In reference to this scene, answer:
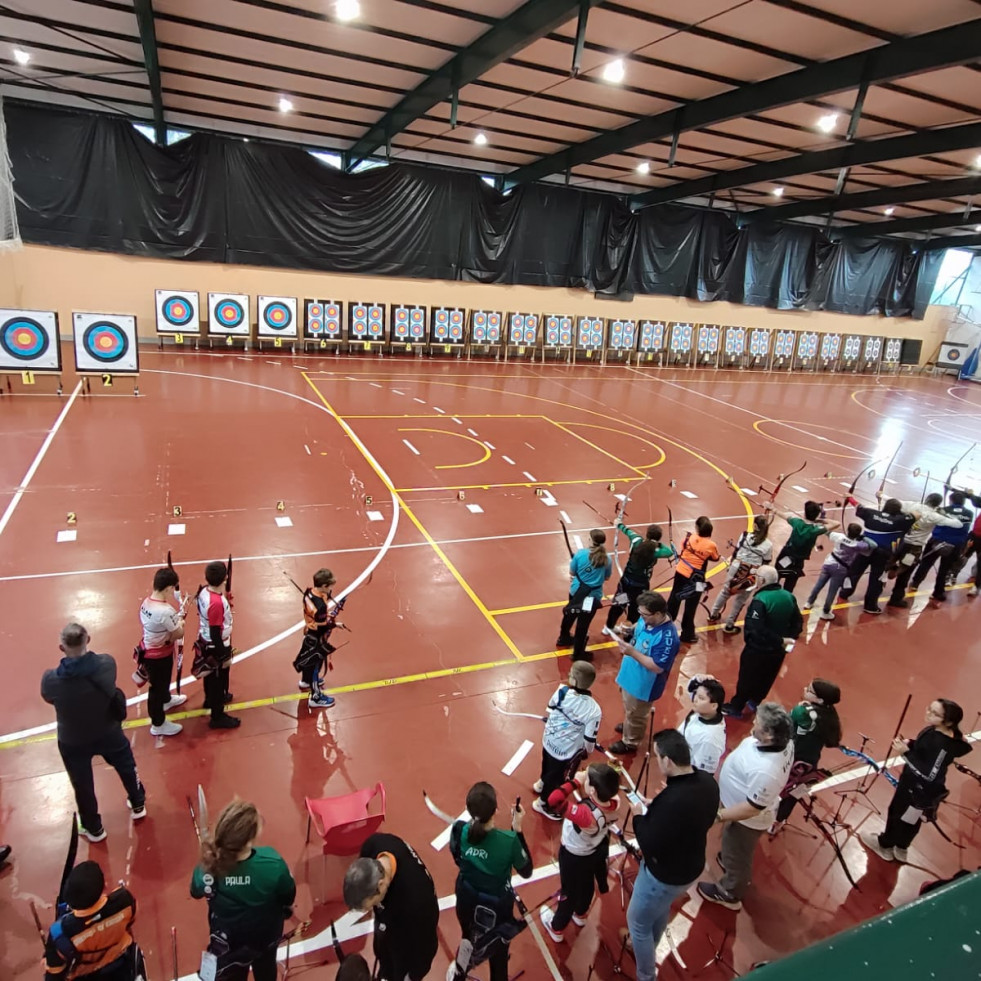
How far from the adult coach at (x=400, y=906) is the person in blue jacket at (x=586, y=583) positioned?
9.36 ft

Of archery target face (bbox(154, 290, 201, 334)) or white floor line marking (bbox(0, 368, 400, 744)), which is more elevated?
archery target face (bbox(154, 290, 201, 334))

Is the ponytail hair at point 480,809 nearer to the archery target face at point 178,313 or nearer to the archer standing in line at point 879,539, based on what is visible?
the archer standing in line at point 879,539

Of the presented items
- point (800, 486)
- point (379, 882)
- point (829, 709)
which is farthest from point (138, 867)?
point (800, 486)

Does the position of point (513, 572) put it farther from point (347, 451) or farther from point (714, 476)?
point (714, 476)

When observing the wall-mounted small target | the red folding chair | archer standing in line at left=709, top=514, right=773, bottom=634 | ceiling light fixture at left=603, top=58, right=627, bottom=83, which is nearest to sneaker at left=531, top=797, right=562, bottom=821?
the red folding chair

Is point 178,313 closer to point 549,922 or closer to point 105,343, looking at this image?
point 105,343

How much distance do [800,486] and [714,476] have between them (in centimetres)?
133

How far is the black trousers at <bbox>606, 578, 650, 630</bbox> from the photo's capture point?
5.05 m

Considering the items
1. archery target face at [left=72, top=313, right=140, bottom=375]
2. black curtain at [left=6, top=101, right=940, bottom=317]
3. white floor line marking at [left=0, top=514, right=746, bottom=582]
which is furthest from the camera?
black curtain at [left=6, top=101, right=940, bottom=317]

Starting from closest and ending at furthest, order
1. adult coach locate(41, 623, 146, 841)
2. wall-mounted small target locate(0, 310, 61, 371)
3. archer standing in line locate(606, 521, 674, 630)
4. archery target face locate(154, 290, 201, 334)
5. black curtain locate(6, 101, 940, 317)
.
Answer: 1. adult coach locate(41, 623, 146, 841)
2. archer standing in line locate(606, 521, 674, 630)
3. wall-mounted small target locate(0, 310, 61, 371)
4. black curtain locate(6, 101, 940, 317)
5. archery target face locate(154, 290, 201, 334)

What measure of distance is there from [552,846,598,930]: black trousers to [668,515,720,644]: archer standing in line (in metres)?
2.60

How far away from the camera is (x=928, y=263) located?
1062 inches

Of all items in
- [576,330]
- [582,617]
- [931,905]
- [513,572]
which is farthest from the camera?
[576,330]

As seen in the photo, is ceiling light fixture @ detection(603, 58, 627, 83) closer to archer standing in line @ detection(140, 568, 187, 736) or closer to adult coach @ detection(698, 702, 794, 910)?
archer standing in line @ detection(140, 568, 187, 736)
